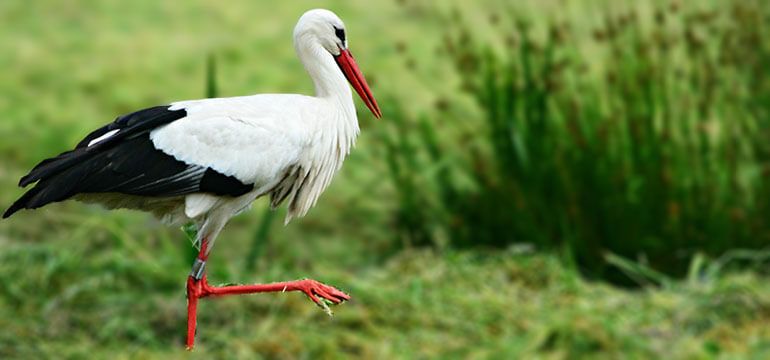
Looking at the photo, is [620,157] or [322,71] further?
[620,157]

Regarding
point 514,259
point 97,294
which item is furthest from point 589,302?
point 97,294

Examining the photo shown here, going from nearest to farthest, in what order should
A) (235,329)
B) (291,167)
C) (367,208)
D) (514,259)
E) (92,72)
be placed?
(291,167), (235,329), (514,259), (367,208), (92,72)

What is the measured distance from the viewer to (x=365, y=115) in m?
4.88

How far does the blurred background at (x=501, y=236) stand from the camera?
13.3ft

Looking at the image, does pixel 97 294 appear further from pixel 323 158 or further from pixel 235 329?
pixel 323 158

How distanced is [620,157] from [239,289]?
11.2 feet

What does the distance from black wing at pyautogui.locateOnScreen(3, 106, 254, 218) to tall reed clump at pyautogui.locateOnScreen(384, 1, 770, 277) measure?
297cm

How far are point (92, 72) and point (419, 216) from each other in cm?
208

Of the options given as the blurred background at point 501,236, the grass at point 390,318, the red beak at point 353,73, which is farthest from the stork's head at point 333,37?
the grass at point 390,318

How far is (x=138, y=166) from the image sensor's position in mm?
1376

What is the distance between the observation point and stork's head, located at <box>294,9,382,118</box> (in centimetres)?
130

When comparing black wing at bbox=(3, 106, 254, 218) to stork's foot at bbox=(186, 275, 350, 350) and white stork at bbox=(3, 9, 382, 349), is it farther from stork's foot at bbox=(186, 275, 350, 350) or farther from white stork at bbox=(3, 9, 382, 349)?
stork's foot at bbox=(186, 275, 350, 350)

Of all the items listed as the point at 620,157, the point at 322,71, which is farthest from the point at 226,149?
the point at 620,157

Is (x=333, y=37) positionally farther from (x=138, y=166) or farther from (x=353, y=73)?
(x=138, y=166)
